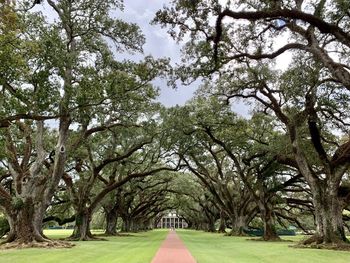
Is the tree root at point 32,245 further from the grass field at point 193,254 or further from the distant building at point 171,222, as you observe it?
the distant building at point 171,222

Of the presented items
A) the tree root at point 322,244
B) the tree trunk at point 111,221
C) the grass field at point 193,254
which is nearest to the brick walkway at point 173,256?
the grass field at point 193,254

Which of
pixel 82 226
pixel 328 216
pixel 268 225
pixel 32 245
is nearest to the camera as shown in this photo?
pixel 32 245

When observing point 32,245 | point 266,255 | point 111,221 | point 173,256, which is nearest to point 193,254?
point 173,256

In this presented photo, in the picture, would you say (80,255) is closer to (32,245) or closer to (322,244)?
(32,245)

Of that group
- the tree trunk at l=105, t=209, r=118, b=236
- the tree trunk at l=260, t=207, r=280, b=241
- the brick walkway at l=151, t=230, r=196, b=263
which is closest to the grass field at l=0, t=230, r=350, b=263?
the brick walkway at l=151, t=230, r=196, b=263

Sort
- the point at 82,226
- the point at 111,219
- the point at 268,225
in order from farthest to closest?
the point at 111,219 → the point at 268,225 → the point at 82,226

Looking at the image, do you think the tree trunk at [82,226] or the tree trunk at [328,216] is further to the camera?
the tree trunk at [82,226]

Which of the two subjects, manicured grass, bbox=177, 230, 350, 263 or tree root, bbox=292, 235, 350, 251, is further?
tree root, bbox=292, 235, 350, 251

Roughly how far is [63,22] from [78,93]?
569cm

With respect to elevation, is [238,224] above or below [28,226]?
above

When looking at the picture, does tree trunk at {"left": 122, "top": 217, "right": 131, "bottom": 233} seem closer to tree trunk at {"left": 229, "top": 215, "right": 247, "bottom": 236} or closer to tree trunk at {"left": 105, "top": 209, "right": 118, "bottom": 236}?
A: tree trunk at {"left": 105, "top": 209, "right": 118, "bottom": 236}

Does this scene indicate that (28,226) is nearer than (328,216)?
Yes

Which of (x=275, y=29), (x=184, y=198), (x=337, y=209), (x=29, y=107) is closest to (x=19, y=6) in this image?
(x=29, y=107)

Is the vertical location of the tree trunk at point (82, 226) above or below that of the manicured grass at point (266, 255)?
above
